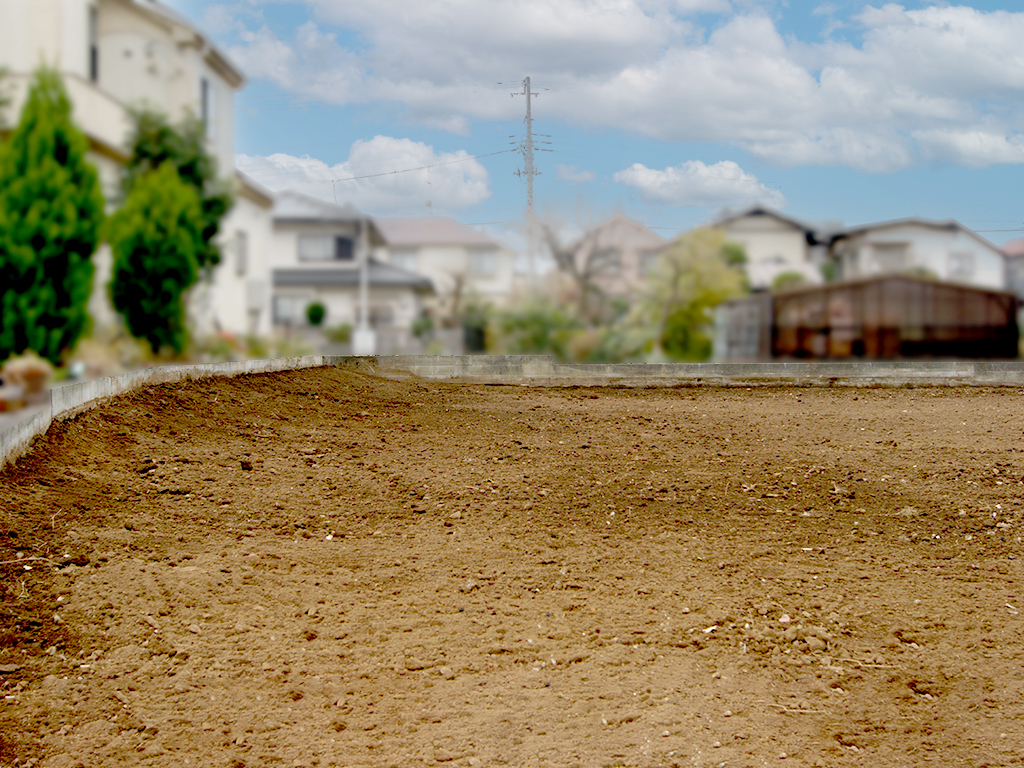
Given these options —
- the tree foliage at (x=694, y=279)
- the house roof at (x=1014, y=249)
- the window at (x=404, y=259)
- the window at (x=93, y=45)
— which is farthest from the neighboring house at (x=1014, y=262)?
the window at (x=93, y=45)

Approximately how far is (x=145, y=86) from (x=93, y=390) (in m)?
2.46

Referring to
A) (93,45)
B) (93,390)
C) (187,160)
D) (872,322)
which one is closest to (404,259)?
(187,160)

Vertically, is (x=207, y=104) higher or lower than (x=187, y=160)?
higher

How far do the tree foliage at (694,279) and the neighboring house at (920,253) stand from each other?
2.49 ft

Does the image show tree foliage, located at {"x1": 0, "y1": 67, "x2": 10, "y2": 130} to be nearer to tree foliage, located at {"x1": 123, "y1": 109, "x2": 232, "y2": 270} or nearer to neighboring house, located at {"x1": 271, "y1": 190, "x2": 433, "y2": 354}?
tree foliage, located at {"x1": 123, "y1": 109, "x2": 232, "y2": 270}

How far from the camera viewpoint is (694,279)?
5664mm

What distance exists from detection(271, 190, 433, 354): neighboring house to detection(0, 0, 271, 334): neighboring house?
135 millimetres

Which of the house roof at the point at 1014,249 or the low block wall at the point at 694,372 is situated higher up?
the house roof at the point at 1014,249

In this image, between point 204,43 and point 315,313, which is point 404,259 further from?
point 204,43

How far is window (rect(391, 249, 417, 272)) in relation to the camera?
520 centimetres

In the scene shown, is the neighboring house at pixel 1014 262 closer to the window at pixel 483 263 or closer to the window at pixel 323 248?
Answer: the window at pixel 483 263

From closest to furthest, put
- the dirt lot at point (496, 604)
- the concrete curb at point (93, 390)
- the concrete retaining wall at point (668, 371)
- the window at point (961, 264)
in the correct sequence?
the dirt lot at point (496, 604) < the concrete curb at point (93, 390) < the window at point (961, 264) < the concrete retaining wall at point (668, 371)

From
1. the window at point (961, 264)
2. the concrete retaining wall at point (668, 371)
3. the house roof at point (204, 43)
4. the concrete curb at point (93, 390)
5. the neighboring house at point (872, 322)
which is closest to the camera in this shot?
the concrete curb at point (93, 390)

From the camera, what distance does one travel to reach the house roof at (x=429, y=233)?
17.2 ft
